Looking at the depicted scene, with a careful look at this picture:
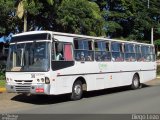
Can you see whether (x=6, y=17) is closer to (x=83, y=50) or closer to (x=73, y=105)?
(x=83, y=50)

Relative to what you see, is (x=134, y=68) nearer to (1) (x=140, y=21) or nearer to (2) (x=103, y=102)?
(2) (x=103, y=102)

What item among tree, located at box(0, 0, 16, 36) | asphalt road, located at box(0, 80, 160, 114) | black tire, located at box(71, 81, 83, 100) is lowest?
asphalt road, located at box(0, 80, 160, 114)

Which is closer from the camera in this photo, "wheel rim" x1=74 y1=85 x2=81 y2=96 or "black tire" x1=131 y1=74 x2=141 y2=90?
"wheel rim" x1=74 y1=85 x2=81 y2=96

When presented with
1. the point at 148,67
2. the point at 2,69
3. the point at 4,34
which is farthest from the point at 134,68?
the point at 4,34

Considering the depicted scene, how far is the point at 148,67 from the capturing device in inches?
989

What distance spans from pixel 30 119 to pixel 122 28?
38.8 meters

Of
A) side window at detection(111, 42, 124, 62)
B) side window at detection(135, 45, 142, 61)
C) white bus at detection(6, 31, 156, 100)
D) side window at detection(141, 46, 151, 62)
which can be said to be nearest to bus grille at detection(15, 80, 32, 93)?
white bus at detection(6, 31, 156, 100)

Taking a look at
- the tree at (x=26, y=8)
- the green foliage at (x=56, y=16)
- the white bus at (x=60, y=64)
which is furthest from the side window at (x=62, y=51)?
the green foliage at (x=56, y=16)

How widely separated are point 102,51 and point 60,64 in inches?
150

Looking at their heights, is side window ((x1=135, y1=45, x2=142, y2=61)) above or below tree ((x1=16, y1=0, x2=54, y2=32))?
below

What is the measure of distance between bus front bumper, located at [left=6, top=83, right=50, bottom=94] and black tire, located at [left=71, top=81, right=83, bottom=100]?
6.35 feet

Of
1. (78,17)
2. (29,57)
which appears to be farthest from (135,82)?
(78,17)

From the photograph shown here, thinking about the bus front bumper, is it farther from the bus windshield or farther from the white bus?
the bus windshield

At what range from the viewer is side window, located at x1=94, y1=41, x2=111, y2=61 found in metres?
19.6
